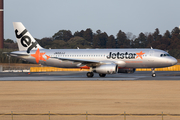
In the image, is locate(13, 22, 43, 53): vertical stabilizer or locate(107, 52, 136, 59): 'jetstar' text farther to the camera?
locate(13, 22, 43, 53): vertical stabilizer

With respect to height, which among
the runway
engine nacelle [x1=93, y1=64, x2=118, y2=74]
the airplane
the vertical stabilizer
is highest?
the vertical stabilizer

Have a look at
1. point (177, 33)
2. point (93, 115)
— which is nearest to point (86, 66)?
point (93, 115)

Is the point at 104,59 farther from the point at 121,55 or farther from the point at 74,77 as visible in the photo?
the point at 74,77

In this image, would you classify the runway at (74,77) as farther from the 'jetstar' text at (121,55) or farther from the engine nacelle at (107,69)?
the 'jetstar' text at (121,55)

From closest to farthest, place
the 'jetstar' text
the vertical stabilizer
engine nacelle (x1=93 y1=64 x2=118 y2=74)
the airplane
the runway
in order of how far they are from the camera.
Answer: the runway
engine nacelle (x1=93 y1=64 x2=118 y2=74)
the airplane
the 'jetstar' text
the vertical stabilizer

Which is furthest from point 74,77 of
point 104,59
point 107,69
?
point 107,69

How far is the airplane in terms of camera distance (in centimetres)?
4410

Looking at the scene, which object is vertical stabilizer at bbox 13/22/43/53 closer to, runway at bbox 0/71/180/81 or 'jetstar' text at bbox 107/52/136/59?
runway at bbox 0/71/180/81

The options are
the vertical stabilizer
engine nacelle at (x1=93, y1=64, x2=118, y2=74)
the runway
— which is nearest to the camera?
the runway

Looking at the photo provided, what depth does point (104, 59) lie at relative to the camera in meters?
45.7

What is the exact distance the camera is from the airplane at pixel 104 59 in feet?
145

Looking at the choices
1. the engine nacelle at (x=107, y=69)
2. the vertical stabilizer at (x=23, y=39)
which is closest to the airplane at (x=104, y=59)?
the engine nacelle at (x=107, y=69)

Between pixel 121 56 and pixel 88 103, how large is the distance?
2614 centimetres

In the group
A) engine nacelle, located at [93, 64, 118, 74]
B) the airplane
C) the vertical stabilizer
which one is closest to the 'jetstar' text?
the airplane
